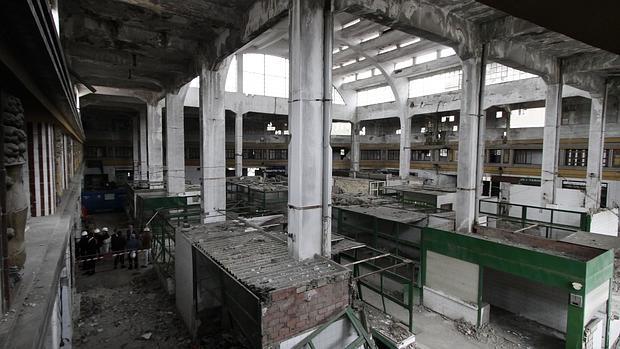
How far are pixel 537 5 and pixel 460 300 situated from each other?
9295 millimetres

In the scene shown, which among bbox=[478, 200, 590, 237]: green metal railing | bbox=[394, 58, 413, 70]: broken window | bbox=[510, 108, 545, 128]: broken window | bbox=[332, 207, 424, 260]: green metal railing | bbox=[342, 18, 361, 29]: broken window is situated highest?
bbox=[342, 18, 361, 29]: broken window

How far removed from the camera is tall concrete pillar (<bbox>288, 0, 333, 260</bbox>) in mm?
6305

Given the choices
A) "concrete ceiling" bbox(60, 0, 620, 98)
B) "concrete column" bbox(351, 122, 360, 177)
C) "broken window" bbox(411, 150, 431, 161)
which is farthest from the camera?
"concrete column" bbox(351, 122, 360, 177)

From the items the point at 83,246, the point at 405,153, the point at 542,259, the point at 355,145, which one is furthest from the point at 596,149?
the point at 83,246

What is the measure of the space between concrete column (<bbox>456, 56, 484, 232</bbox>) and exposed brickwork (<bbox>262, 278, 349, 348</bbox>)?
5172 mm

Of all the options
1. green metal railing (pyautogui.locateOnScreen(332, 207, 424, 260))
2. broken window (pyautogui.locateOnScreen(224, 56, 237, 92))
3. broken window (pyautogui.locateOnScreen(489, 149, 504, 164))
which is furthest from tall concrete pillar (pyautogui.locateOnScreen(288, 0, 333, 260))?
broken window (pyautogui.locateOnScreen(489, 149, 504, 164))

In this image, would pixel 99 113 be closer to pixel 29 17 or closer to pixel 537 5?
pixel 29 17

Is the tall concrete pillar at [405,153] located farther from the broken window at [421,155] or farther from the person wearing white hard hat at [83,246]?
the person wearing white hard hat at [83,246]

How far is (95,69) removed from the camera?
13562mm

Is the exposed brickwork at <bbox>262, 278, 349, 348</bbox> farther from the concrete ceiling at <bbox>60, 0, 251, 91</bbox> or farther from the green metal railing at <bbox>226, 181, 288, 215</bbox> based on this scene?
the green metal railing at <bbox>226, 181, 288, 215</bbox>

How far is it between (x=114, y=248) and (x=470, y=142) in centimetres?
1246

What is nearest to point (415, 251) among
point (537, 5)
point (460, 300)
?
point (460, 300)

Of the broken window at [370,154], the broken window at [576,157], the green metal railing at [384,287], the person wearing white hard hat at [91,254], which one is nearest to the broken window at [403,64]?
the broken window at [370,154]

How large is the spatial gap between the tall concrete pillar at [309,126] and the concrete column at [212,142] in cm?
503
